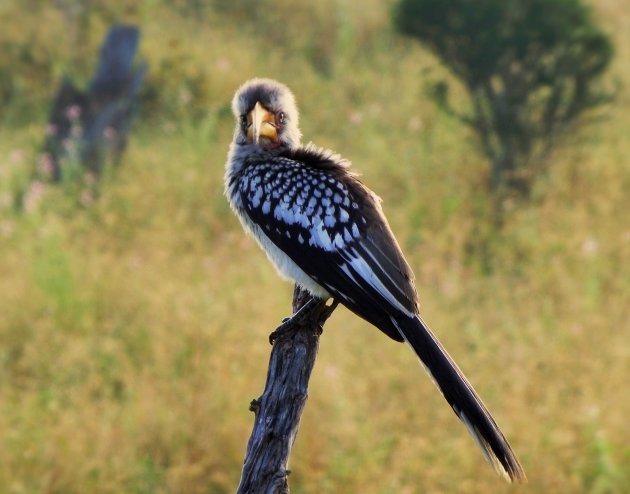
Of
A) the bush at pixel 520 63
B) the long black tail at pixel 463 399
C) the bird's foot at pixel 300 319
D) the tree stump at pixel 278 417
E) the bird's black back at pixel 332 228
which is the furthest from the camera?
the bush at pixel 520 63

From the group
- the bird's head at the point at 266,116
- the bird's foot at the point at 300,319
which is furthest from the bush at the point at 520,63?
the bird's foot at the point at 300,319

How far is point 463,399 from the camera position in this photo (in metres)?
3.13

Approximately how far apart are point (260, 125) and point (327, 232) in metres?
0.75

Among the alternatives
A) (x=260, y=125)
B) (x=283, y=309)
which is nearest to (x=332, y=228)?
(x=260, y=125)

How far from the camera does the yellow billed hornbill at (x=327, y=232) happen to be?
3205 millimetres

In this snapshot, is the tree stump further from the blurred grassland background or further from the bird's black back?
the blurred grassland background

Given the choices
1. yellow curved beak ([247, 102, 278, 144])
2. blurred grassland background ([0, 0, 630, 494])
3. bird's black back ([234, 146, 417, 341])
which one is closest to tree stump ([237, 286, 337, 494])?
bird's black back ([234, 146, 417, 341])

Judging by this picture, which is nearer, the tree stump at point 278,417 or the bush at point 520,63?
the tree stump at point 278,417

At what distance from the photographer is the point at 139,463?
5.11m

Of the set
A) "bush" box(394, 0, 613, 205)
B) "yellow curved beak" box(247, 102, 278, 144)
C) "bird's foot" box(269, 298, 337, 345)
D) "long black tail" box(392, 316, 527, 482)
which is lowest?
"long black tail" box(392, 316, 527, 482)

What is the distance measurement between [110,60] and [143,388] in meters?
4.97

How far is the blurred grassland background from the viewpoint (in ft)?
17.0

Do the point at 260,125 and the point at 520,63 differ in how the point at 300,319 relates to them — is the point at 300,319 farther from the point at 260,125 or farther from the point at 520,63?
the point at 520,63

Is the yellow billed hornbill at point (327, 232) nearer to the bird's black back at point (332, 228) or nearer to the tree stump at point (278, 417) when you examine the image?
the bird's black back at point (332, 228)
